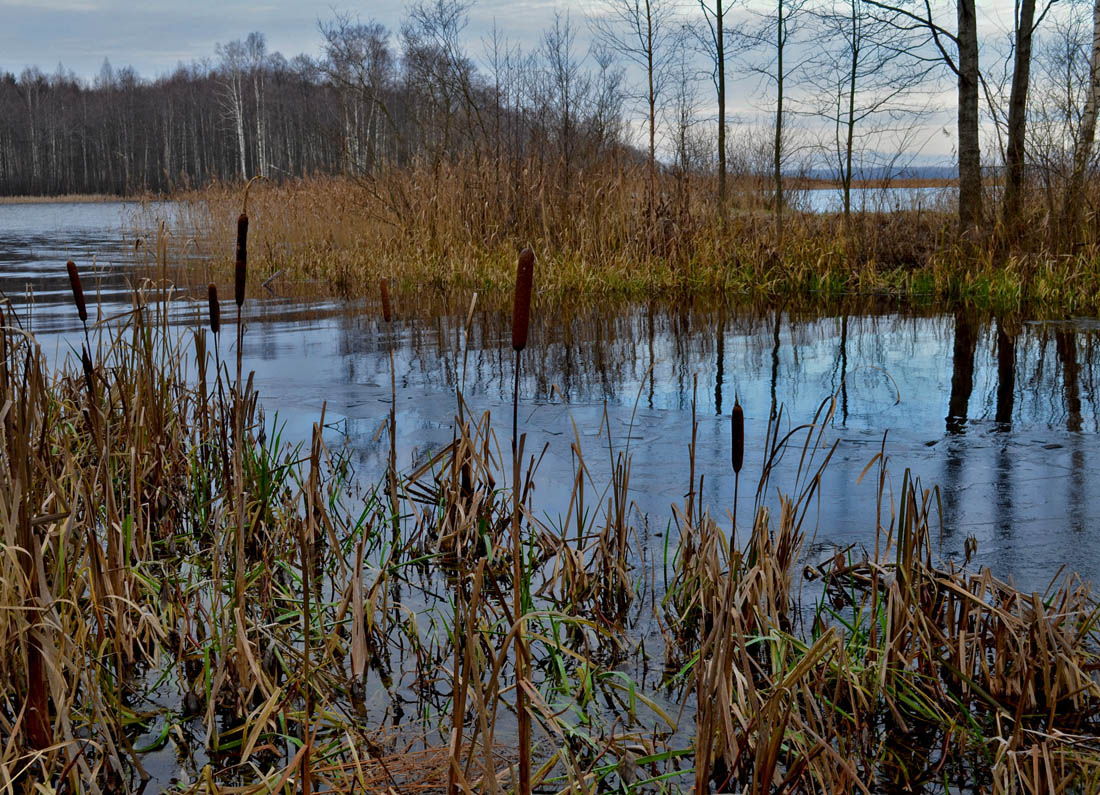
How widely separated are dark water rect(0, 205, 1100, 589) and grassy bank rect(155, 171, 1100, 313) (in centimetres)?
111

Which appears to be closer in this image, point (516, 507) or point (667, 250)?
point (516, 507)

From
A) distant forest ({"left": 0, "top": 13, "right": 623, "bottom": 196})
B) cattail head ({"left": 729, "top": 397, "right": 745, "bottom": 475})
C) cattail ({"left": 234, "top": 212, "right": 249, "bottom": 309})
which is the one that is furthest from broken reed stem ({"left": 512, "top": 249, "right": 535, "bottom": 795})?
distant forest ({"left": 0, "top": 13, "right": 623, "bottom": 196})

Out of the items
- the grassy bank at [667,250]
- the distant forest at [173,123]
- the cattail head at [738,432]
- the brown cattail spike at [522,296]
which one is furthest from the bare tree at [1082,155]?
the distant forest at [173,123]

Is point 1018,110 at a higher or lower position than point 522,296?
higher

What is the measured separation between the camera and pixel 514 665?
255 cm

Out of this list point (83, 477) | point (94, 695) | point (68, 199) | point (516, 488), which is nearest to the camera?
point (516, 488)

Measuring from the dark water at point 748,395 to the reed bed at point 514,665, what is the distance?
0.60 metres

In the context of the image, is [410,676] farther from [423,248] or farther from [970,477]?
[423,248]

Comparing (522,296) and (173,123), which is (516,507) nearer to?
(522,296)

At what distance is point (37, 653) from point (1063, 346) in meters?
7.93

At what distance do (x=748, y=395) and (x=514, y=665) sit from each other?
3.87 meters

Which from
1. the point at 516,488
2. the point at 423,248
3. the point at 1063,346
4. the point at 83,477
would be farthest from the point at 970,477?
the point at 423,248

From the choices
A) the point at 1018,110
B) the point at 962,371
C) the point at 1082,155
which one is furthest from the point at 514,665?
the point at 1018,110

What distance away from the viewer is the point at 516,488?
166 centimetres
